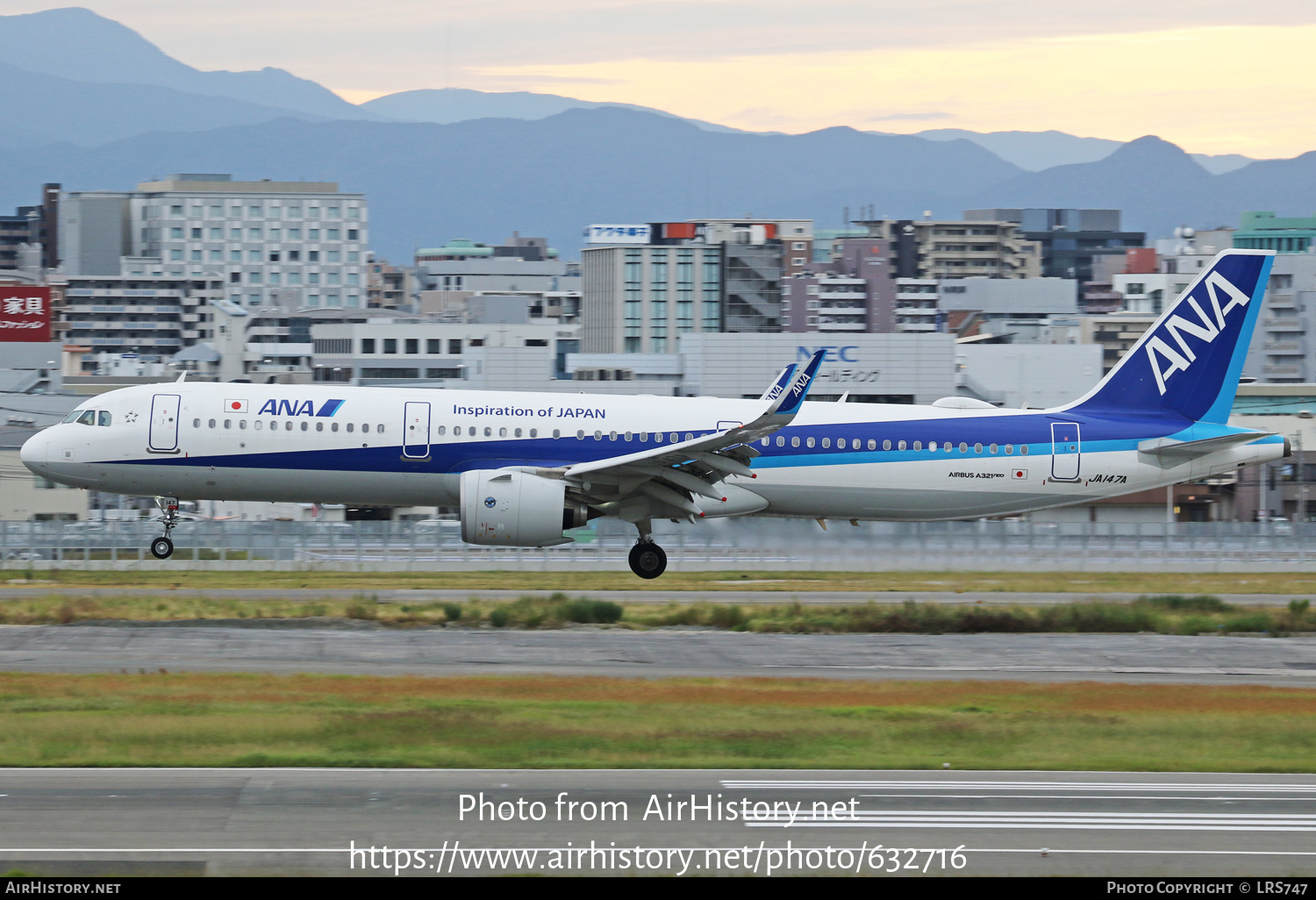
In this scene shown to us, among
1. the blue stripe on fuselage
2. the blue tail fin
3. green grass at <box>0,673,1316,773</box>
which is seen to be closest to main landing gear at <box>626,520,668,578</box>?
the blue stripe on fuselage

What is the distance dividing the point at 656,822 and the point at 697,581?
25.2 meters

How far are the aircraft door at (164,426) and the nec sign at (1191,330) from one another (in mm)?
22411

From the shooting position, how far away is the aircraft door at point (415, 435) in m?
31.1

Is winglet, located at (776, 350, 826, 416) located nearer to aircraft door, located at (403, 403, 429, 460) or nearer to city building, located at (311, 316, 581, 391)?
aircraft door, located at (403, 403, 429, 460)

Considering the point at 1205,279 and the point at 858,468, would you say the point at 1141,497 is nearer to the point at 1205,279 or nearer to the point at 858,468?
the point at 1205,279

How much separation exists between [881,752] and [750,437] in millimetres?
13221

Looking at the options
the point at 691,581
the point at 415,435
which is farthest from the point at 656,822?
the point at 691,581

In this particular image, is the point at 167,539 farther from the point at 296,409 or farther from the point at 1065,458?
the point at 1065,458

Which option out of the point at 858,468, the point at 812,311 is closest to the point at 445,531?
the point at 858,468

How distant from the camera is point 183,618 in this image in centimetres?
2786

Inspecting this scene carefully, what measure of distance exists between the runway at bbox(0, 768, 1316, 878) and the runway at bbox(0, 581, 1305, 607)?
16442 mm

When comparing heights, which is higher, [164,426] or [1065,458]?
[164,426]

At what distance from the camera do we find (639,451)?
1254 inches

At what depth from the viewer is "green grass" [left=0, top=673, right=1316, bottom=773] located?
16719 millimetres
